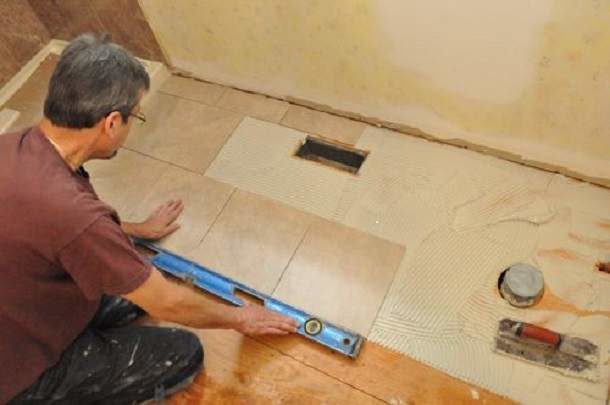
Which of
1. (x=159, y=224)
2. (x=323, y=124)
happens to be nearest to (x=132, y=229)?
(x=159, y=224)

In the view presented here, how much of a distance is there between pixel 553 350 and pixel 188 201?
147cm

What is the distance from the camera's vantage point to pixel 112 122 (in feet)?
3.88

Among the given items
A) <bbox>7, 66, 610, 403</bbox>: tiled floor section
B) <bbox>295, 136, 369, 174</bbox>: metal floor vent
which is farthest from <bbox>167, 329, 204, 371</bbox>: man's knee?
<bbox>295, 136, 369, 174</bbox>: metal floor vent

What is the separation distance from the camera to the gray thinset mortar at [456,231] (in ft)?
5.04

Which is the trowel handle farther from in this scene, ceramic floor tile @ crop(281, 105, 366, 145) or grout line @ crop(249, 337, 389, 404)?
ceramic floor tile @ crop(281, 105, 366, 145)

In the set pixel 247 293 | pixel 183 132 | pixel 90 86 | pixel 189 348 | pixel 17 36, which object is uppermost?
pixel 17 36

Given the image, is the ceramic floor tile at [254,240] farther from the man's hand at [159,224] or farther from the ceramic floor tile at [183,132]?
the ceramic floor tile at [183,132]

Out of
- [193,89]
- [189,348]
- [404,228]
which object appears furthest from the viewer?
[193,89]

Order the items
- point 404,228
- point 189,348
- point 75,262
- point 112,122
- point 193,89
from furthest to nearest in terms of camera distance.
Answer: point 193,89
point 404,228
point 189,348
point 112,122
point 75,262

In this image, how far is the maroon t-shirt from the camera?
3.41 feet

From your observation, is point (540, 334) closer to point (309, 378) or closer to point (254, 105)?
point (309, 378)

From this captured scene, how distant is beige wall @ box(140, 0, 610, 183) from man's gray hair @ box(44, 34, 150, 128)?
2.93ft

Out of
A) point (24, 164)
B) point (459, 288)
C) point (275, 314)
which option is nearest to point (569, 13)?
point (459, 288)

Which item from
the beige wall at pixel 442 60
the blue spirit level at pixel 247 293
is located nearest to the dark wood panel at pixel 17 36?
the beige wall at pixel 442 60
